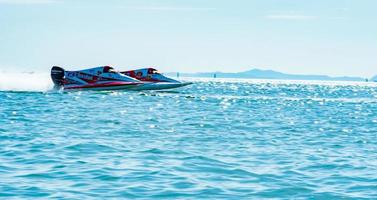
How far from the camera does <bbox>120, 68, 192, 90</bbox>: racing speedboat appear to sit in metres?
61.7

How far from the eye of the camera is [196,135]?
75.6ft

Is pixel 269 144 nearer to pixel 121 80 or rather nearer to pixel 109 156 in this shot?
pixel 109 156

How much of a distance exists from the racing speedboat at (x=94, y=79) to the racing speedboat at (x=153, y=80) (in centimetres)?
107

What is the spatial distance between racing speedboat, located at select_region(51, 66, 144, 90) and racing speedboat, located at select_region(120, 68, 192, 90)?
3.50 feet

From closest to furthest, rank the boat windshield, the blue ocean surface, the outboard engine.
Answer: the blue ocean surface, the boat windshield, the outboard engine

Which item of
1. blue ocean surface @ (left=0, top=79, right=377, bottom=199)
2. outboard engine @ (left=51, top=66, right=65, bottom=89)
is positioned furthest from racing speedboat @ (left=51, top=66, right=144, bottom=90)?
blue ocean surface @ (left=0, top=79, right=377, bottom=199)

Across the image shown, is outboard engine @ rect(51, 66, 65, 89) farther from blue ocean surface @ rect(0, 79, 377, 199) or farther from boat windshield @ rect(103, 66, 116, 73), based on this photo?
Answer: blue ocean surface @ rect(0, 79, 377, 199)

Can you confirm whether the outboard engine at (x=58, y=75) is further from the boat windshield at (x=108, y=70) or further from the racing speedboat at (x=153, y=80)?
the racing speedboat at (x=153, y=80)

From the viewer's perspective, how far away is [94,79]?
61.5 metres

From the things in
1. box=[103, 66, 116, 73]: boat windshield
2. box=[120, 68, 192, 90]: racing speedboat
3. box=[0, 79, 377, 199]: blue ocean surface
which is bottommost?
box=[0, 79, 377, 199]: blue ocean surface

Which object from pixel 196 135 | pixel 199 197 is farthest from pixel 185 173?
pixel 196 135

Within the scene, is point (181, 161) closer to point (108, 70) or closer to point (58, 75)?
point (108, 70)

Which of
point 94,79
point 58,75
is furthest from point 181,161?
point 58,75

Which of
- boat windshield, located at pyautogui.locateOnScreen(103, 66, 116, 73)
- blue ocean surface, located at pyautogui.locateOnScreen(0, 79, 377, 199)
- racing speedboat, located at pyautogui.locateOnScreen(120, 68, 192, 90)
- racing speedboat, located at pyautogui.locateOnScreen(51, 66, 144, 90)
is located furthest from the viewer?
racing speedboat, located at pyautogui.locateOnScreen(120, 68, 192, 90)
